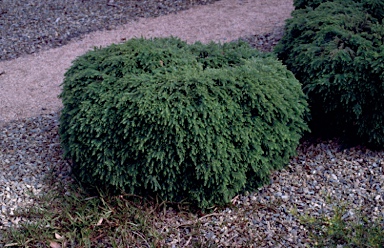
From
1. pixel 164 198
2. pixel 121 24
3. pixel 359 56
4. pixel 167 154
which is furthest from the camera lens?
pixel 121 24

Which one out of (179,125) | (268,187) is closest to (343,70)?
(268,187)

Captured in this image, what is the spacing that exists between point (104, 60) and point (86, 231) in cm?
151

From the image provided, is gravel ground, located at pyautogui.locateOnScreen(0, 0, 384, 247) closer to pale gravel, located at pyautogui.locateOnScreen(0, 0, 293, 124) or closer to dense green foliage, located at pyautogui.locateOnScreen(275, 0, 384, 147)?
dense green foliage, located at pyautogui.locateOnScreen(275, 0, 384, 147)

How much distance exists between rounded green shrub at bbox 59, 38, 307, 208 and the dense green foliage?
332mm

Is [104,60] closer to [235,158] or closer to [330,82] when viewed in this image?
[235,158]

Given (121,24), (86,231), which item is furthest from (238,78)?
(121,24)

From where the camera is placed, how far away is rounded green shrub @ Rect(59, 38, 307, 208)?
3.48m

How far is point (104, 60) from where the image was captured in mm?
Result: 4078

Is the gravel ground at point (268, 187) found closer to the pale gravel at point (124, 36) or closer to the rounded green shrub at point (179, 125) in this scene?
the rounded green shrub at point (179, 125)

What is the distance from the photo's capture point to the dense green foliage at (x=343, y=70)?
4.00 meters

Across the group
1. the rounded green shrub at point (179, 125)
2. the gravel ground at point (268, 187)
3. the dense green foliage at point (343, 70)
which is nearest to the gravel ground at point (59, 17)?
the gravel ground at point (268, 187)

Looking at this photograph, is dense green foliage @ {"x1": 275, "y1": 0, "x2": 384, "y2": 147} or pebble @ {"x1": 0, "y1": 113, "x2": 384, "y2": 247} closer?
pebble @ {"x1": 0, "y1": 113, "x2": 384, "y2": 247}

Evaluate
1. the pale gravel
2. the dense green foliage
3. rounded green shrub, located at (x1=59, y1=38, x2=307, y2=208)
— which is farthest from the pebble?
the pale gravel

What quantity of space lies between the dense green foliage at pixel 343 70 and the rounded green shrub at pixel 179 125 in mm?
332
